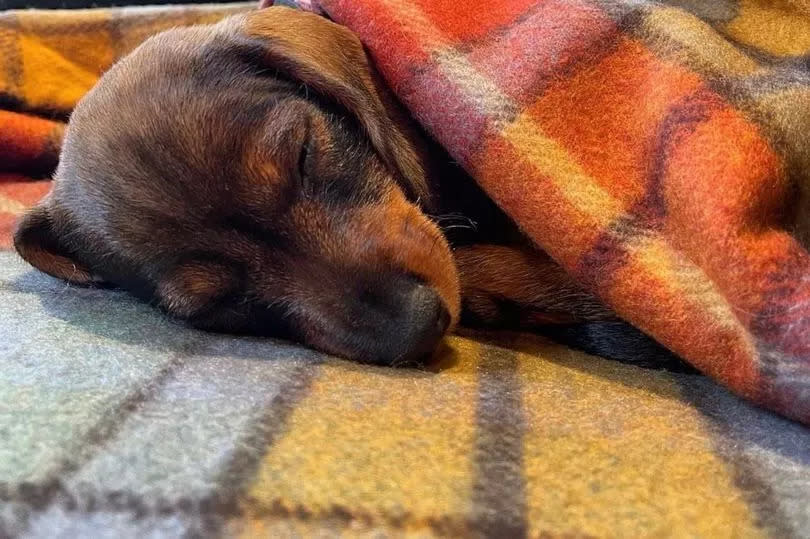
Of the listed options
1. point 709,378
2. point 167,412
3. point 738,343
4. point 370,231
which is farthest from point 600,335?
point 167,412

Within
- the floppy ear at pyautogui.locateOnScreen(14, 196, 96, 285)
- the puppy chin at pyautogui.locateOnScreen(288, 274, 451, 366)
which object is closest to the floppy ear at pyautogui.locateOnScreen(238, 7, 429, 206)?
the puppy chin at pyautogui.locateOnScreen(288, 274, 451, 366)

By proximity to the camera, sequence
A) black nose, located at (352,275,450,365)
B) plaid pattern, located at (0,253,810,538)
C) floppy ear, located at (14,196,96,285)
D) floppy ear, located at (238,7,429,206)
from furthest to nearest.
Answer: floppy ear, located at (14,196,96,285) < floppy ear, located at (238,7,429,206) < black nose, located at (352,275,450,365) < plaid pattern, located at (0,253,810,538)

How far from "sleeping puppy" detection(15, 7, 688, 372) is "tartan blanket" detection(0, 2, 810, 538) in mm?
79

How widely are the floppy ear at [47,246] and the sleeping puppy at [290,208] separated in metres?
0.04

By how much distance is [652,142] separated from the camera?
52.1 inches

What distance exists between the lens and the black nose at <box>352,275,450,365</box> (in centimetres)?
126

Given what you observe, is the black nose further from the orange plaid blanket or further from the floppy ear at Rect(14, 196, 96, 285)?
the floppy ear at Rect(14, 196, 96, 285)

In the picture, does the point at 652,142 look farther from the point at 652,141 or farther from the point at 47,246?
the point at 47,246

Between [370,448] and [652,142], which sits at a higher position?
[652,142]

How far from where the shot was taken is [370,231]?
140 cm

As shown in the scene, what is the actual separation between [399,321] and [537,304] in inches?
13.5

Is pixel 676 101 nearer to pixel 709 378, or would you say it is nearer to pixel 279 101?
pixel 709 378

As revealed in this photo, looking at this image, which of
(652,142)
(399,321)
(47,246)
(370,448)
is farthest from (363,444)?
(47,246)

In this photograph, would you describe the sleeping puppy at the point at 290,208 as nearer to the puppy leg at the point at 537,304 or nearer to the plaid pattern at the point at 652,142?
the puppy leg at the point at 537,304
